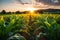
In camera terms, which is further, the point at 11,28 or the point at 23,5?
the point at 23,5

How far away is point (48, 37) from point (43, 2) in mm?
2767

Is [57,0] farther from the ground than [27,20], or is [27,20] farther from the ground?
[57,0]

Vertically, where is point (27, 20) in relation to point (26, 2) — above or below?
below

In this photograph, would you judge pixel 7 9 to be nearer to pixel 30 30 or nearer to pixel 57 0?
pixel 30 30

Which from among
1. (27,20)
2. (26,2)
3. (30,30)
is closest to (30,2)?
(26,2)

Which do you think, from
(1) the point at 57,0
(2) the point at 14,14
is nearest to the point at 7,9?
(2) the point at 14,14

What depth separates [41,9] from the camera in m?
8.19

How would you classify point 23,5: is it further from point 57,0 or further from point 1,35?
point 1,35

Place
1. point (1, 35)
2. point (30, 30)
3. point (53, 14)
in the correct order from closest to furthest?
point (1, 35) < point (30, 30) < point (53, 14)

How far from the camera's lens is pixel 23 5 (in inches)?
324

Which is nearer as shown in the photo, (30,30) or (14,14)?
(30,30)

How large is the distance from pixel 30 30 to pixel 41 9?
1.21 meters

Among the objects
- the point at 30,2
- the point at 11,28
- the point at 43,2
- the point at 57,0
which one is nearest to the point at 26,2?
the point at 30,2

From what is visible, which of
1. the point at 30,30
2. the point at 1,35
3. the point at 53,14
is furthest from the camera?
the point at 53,14
